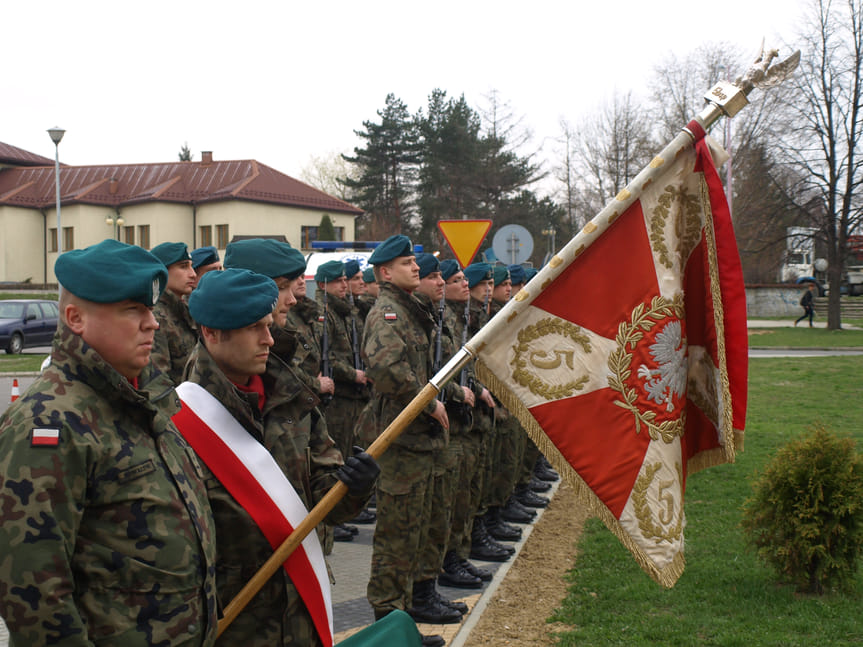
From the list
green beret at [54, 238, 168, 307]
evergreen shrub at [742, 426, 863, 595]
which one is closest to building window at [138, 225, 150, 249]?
evergreen shrub at [742, 426, 863, 595]

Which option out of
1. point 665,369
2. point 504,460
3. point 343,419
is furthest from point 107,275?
point 504,460

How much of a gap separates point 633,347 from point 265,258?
1783mm

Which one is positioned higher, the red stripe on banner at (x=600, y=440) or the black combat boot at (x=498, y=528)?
the red stripe on banner at (x=600, y=440)

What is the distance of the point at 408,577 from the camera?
16.8 ft

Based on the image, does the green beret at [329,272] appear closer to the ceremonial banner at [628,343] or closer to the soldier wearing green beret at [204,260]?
the soldier wearing green beret at [204,260]

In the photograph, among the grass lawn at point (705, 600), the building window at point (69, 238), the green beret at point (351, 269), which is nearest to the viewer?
the grass lawn at point (705, 600)

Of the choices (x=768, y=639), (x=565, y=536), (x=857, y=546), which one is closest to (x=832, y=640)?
(x=768, y=639)

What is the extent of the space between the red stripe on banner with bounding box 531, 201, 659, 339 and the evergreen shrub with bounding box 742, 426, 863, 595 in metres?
2.75

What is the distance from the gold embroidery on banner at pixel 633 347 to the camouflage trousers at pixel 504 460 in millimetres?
4464

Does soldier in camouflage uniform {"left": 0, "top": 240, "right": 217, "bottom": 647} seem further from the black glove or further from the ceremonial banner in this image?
the ceremonial banner

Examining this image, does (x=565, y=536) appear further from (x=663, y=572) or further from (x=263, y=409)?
(x=263, y=409)

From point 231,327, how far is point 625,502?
5.74 feet

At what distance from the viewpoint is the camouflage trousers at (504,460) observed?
313 inches

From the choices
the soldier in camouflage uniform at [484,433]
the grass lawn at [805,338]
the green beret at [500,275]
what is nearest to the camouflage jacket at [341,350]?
the soldier in camouflage uniform at [484,433]
